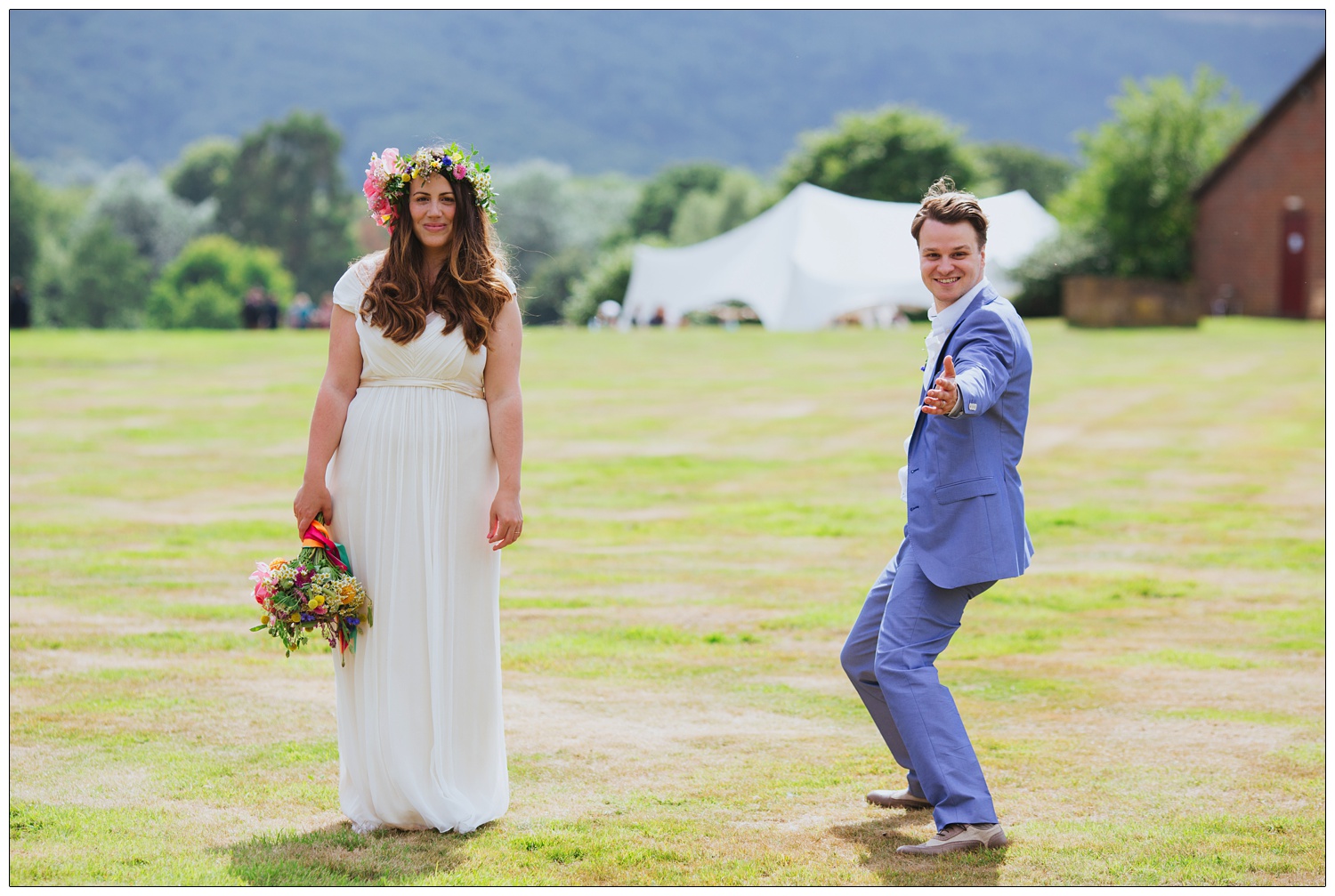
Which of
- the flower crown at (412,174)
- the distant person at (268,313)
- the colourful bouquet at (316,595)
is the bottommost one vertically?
the colourful bouquet at (316,595)

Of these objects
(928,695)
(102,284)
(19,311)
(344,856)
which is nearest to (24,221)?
(102,284)

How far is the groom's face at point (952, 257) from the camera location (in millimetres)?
4367

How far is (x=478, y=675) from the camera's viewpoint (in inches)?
185

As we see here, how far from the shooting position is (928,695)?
4.42 meters

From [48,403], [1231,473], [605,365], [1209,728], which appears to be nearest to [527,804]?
[1209,728]

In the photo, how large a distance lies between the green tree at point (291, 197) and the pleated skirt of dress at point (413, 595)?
13339 cm

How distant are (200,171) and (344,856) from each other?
15459cm

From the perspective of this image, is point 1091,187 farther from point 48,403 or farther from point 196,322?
point 196,322

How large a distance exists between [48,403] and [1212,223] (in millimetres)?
38705

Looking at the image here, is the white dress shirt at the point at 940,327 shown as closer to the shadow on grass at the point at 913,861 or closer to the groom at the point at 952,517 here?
the groom at the point at 952,517

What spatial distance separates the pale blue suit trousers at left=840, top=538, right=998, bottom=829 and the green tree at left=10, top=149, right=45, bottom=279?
336 ft

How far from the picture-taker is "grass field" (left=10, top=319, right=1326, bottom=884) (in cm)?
450

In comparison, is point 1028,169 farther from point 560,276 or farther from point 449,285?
point 449,285

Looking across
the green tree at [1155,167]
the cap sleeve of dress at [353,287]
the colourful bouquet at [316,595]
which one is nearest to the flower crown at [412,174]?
the cap sleeve of dress at [353,287]
